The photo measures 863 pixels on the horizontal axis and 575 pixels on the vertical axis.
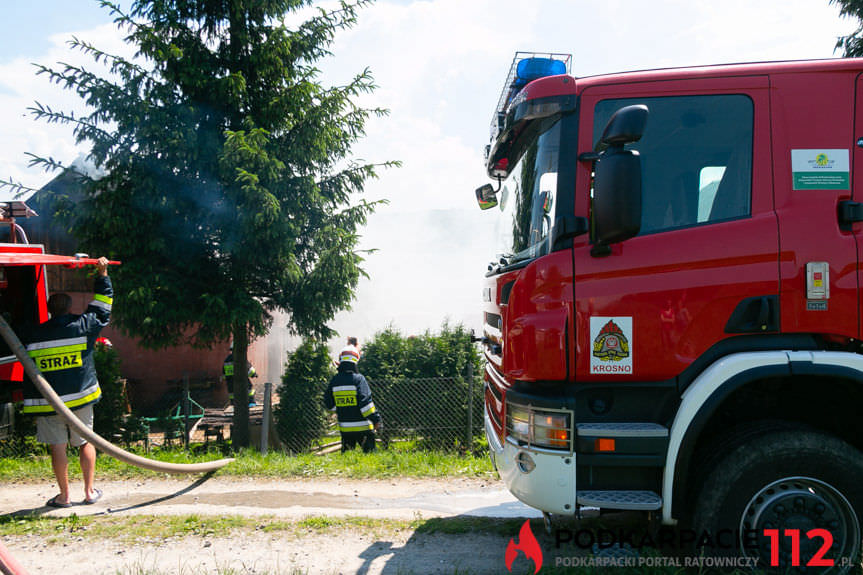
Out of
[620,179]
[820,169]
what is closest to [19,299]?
[620,179]

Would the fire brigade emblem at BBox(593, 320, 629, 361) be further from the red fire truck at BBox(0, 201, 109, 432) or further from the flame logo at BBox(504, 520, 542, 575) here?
the red fire truck at BBox(0, 201, 109, 432)

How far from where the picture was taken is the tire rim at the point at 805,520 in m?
3.01

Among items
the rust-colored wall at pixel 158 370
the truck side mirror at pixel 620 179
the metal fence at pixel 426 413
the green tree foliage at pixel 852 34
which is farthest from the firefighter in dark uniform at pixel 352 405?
the green tree foliage at pixel 852 34

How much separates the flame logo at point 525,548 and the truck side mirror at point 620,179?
1986 millimetres

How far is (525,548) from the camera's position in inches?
152

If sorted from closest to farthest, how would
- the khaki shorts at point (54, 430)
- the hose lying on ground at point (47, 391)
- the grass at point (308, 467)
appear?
the hose lying on ground at point (47, 391) → the khaki shorts at point (54, 430) → the grass at point (308, 467)

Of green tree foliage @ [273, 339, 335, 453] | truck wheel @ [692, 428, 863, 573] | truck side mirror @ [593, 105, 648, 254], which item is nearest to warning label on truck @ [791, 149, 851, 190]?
truck side mirror @ [593, 105, 648, 254]

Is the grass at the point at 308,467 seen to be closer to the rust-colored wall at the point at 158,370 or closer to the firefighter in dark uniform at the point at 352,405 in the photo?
the firefighter in dark uniform at the point at 352,405

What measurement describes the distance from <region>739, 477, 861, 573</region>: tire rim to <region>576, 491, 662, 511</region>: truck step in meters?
0.54

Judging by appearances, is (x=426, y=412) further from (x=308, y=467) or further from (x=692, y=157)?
(x=692, y=157)

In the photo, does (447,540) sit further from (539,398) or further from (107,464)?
(107,464)

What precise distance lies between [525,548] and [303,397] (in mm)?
5716

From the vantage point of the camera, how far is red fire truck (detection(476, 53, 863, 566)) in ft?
9.87

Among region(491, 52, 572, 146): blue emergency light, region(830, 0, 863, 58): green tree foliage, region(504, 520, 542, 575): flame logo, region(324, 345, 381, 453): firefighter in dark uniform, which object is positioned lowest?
region(504, 520, 542, 575): flame logo
